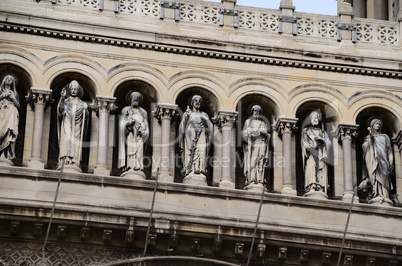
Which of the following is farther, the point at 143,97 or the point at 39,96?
the point at 143,97

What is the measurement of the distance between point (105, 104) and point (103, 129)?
2.10 feet

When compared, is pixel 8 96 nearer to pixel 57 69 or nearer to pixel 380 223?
pixel 57 69

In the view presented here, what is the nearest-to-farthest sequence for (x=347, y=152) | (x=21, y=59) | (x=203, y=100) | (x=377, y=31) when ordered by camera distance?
(x=21, y=59) < (x=347, y=152) < (x=203, y=100) < (x=377, y=31)

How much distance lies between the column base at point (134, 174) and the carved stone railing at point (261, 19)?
14.5 ft

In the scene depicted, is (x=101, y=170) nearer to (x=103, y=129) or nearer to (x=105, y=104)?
(x=103, y=129)

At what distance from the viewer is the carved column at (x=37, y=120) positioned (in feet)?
124

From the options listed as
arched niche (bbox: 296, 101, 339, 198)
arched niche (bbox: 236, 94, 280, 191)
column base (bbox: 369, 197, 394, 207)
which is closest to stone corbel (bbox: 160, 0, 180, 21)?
arched niche (bbox: 236, 94, 280, 191)

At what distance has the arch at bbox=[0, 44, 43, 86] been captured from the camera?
38.8 metres

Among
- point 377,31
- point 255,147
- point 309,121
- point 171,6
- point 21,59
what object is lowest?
point 255,147

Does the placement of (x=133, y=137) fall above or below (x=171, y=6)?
below

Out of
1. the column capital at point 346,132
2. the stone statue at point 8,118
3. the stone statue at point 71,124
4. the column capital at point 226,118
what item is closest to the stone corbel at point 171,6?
the column capital at point 226,118

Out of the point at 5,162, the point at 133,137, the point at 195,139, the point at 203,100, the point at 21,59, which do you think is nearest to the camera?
the point at 5,162

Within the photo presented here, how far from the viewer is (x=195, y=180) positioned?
125 feet

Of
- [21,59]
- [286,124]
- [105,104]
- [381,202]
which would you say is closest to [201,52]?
[286,124]
